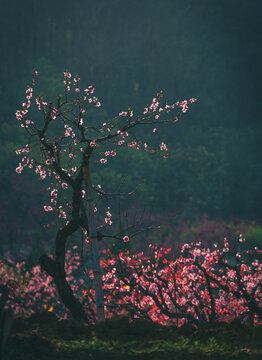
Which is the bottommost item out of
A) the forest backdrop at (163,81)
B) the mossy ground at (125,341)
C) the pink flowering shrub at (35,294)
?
the mossy ground at (125,341)

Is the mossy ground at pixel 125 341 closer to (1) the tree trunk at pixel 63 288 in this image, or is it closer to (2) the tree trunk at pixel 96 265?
(2) the tree trunk at pixel 96 265

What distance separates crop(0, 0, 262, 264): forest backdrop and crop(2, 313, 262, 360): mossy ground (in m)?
26.3

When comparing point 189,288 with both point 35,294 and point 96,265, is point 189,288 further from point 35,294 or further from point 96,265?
point 35,294

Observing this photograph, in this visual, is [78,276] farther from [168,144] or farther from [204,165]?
[168,144]

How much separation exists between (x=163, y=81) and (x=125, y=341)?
164 ft

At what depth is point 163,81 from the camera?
54.1m

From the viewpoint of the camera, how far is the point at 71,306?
9.22 m

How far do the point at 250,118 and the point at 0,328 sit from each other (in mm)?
50921

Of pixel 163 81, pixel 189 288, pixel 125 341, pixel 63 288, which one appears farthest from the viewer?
pixel 163 81

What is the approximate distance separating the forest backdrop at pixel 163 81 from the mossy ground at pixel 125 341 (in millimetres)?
26348

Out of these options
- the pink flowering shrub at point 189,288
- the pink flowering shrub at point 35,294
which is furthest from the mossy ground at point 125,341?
the pink flowering shrub at point 35,294

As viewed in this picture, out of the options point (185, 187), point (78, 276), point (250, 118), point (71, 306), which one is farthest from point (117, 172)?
point (71, 306)

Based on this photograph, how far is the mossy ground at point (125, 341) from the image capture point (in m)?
5.84

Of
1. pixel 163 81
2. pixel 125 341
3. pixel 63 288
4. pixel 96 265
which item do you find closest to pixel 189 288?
pixel 63 288
